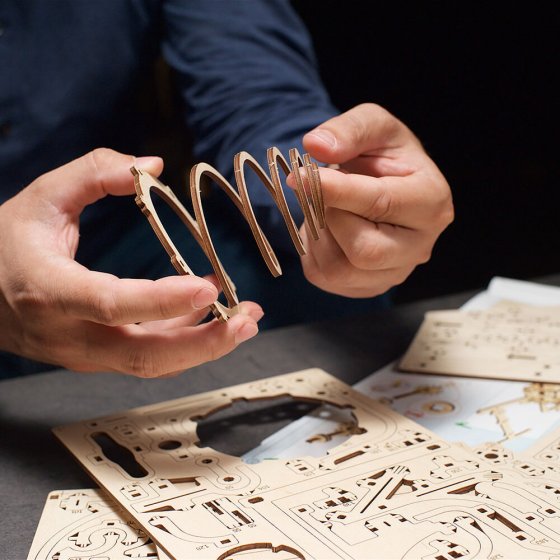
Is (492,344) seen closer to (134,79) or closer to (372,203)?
(372,203)

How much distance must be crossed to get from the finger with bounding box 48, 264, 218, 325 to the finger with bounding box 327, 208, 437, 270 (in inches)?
9.0

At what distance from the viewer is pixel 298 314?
1.37 m

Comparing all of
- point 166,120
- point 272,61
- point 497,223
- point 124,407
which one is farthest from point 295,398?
point 497,223

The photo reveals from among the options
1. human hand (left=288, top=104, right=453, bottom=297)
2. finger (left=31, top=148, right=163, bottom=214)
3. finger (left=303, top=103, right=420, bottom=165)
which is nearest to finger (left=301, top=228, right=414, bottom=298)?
human hand (left=288, top=104, right=453, bottom=297)

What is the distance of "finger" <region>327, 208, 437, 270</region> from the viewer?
0.87m

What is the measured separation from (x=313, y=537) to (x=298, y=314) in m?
0.73

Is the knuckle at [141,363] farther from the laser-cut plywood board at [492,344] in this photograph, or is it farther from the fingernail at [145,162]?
the laser-cut plywood board at [492,344]

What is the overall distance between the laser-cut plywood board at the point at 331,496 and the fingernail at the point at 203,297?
179 mm

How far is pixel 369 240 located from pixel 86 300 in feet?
1.06

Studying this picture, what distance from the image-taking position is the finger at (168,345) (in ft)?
2.42

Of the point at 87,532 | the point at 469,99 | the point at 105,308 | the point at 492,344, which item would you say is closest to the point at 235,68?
the point at 492,344

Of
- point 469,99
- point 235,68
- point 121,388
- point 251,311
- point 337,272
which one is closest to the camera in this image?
point 251,311

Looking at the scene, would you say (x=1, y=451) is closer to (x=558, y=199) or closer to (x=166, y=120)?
(x=166, y=120)

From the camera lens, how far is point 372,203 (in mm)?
→ 844
